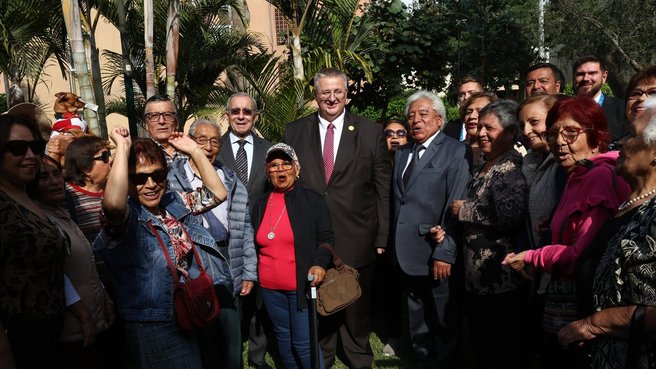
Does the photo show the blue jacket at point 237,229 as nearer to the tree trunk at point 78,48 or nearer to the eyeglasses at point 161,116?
the eyeglasses at point 161,116

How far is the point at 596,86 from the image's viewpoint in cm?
558

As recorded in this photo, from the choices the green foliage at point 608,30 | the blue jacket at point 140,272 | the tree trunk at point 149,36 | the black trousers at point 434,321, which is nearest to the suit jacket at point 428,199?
the black trousers at point 434,321

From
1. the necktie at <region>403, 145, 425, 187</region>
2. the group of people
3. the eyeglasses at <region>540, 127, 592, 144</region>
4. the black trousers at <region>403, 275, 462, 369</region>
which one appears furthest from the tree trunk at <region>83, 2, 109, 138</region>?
the eyeglasses at <region>540, 127, 592, 144</region>

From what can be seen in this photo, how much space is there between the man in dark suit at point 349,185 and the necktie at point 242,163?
484mm

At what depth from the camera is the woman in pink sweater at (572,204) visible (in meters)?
2.99

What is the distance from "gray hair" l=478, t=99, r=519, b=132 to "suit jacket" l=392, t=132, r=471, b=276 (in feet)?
1.57

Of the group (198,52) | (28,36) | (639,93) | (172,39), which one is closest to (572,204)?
(639,93)

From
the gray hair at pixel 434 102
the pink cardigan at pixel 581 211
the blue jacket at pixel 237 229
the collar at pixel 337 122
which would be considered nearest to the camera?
the pink cardigan at pixel 581 211

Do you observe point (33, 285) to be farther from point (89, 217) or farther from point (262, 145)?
point (262, 145)

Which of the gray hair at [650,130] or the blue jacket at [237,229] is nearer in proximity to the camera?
the gray hair at [650,130]

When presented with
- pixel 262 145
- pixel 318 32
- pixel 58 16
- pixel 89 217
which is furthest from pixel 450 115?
pixel 89 217

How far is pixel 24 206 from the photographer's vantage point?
2729mm

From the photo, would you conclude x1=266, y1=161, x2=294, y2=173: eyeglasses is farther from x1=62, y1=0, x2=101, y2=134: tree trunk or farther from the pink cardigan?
x1=62, y1=0, x2=101, y2=134: tree trunk

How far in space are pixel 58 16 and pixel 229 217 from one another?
9.07m
